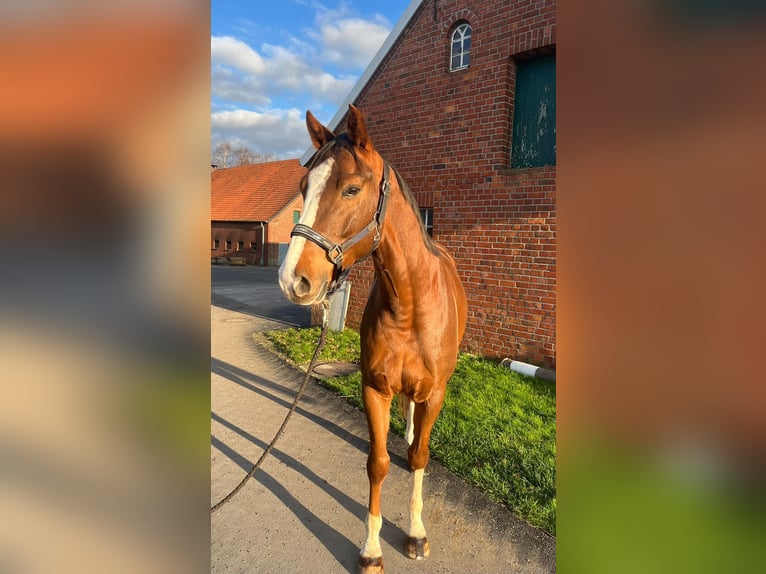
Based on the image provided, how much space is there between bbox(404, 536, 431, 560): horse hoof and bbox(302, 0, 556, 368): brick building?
354cm

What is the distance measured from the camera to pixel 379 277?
8.05ft

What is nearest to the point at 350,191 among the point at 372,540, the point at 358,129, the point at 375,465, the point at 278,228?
the point at 358,129

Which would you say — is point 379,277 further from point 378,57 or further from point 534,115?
point 378,57

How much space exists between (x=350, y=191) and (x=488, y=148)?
15.2 feet

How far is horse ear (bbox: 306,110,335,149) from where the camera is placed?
218 cm

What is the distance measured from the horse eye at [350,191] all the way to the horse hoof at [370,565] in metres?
2.03

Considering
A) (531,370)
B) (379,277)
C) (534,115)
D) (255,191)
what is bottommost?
(531,370)

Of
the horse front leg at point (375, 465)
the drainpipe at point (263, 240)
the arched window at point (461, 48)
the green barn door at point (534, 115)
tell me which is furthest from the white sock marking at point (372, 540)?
the drainpipe at point (263, 240)

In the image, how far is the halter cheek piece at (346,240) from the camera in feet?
6.01

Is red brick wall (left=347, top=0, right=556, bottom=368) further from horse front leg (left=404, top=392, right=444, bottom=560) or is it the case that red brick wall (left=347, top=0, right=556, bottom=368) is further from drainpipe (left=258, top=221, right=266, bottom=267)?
drainpipe (left=258, top=221, right=266, bottom=267)
